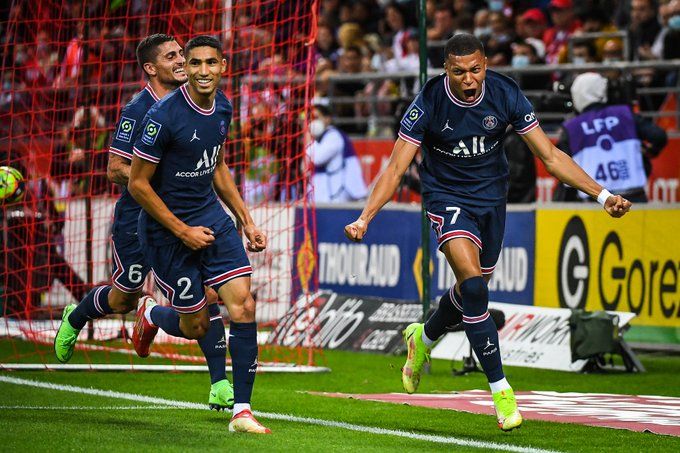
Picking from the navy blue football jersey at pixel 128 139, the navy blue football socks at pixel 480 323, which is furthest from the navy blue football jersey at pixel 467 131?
the navy blue football jersey at pixel 128 139

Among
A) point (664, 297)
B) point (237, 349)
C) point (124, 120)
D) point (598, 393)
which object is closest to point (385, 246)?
point (664, 297)

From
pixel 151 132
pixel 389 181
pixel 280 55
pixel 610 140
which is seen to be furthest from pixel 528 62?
pixel 151 132

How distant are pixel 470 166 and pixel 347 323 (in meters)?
5.84

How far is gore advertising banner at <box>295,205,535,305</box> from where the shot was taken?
1441 cm

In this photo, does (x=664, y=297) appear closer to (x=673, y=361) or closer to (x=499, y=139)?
(x=673, y=361)

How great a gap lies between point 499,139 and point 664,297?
5.17 m

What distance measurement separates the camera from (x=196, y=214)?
27.3 feet

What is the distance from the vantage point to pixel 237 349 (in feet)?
26.5

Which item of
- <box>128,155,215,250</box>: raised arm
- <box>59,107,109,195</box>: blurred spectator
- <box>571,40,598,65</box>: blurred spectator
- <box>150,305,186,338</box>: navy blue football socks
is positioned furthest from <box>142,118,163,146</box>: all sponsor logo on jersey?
<box>571,40,598,65</box>: blurred spectator

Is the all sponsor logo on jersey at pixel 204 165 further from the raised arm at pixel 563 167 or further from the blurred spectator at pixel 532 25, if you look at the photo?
the blurred spectator at pixel 532 25

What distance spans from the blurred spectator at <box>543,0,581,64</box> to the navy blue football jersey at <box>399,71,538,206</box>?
9.84 m

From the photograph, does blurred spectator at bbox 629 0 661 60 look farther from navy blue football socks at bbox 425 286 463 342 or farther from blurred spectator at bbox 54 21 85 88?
navy blue football socks at bbox 425 286 463 342

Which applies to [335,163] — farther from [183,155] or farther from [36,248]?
[183,155]

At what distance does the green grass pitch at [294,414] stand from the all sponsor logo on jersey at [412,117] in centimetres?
191
